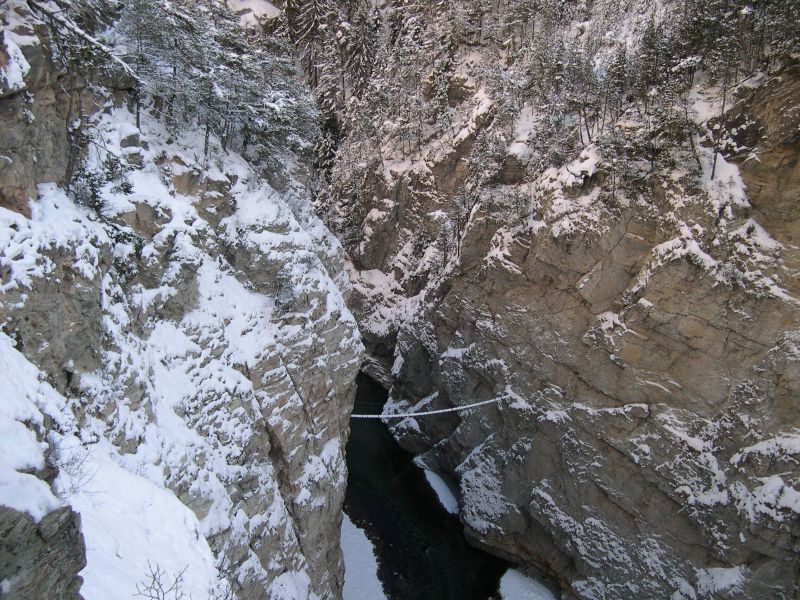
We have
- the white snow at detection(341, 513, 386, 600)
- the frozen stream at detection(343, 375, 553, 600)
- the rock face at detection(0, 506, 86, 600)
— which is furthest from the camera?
the frozen stream at detection(343, 375, 553, 600)

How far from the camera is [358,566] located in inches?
837

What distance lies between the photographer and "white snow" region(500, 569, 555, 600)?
20945 millimetres

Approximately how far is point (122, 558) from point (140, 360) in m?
5.42

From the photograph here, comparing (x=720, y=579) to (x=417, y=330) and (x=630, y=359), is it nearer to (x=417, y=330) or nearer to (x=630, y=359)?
(x=630, y=359)

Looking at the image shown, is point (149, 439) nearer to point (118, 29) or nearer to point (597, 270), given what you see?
point (118, 29)

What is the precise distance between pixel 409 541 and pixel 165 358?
1568 cm

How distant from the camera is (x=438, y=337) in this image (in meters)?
27.9

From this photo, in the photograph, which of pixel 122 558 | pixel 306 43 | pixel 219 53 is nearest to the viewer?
pixel 122 558

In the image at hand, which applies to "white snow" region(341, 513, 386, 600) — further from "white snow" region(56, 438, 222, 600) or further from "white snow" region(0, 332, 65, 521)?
"white snow" region(0, 332, 65, 521)

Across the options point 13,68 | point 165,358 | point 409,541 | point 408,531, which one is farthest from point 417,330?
point 13,68

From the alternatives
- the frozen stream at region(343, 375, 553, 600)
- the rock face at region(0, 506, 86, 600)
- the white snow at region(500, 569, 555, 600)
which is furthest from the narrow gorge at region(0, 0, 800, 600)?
the white snow at region(500, 569, 555, 600)

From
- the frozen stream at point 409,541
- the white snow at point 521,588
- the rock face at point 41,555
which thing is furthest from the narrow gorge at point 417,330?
the white snow at point 521,588

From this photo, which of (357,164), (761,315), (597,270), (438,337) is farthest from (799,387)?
(357,164)

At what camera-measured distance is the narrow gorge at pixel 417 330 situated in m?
9.15
